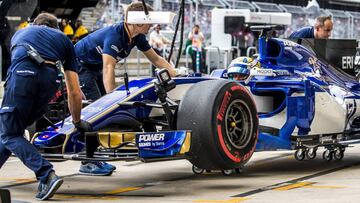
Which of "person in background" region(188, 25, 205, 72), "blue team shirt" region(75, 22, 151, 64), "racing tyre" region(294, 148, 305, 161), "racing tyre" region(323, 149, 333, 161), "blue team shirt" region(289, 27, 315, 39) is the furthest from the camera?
"person in background" region(188, 25, 205, 72)

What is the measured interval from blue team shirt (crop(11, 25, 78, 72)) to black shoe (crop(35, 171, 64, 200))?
1.03 metres

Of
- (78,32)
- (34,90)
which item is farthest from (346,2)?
(34,90)

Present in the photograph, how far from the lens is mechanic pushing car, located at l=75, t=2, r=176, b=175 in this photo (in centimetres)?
1008

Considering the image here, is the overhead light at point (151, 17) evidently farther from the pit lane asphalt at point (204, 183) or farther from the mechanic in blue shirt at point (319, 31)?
the mechanic in blue shirt at point (319, 31)

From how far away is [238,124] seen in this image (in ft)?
29.9

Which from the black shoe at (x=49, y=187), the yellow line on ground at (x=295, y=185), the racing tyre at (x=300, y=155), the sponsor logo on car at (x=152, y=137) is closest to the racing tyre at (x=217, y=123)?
the sponsor logo on car at (x=152, y=137)

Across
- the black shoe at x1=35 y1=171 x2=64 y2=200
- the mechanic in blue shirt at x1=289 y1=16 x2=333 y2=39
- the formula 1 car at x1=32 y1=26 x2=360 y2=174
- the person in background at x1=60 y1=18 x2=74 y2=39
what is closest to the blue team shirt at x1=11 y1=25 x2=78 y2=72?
the formula 1 car at x1=32 y1=26 x2=360 y2=174

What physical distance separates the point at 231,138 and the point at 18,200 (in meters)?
2.07

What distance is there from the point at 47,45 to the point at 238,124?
199 cm

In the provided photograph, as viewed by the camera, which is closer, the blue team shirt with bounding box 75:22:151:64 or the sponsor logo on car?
the sponsor logo on car

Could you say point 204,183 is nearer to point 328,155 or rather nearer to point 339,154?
point 328,155

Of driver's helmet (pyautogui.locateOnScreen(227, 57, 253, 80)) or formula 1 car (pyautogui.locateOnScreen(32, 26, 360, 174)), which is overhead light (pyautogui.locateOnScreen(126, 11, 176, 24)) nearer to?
formula 1 car (pyautogui.locateOnScreen(32, 26, 360, 174))

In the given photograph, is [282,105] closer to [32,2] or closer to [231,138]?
[231,138]

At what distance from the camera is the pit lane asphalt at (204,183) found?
844 centimetres
